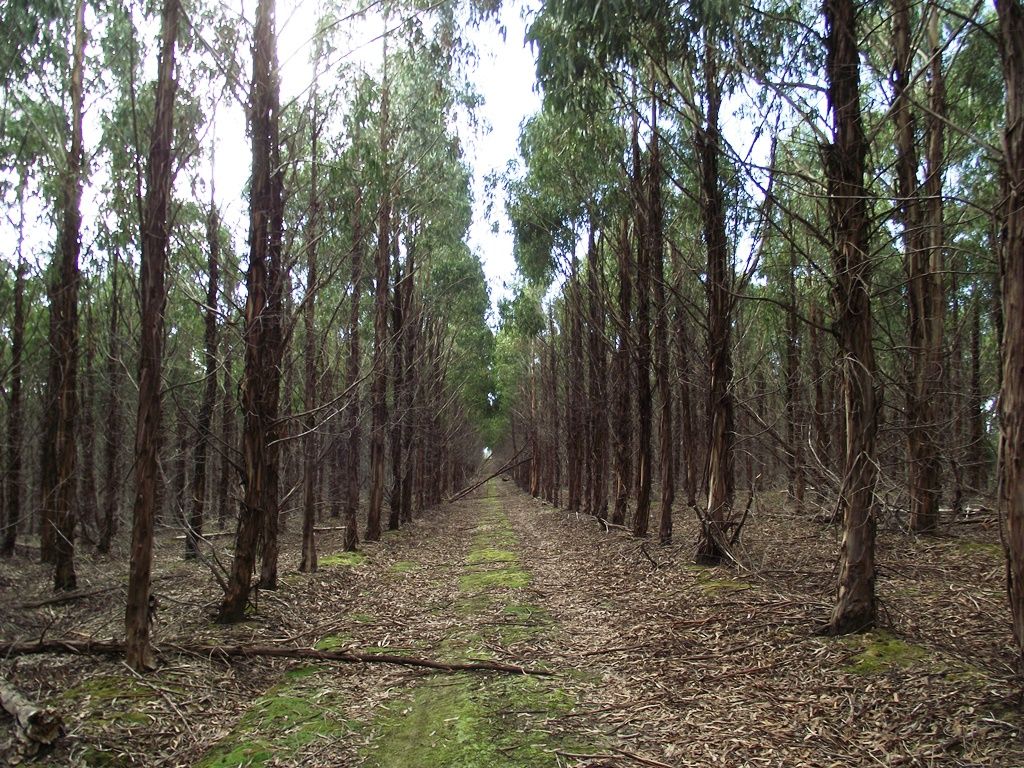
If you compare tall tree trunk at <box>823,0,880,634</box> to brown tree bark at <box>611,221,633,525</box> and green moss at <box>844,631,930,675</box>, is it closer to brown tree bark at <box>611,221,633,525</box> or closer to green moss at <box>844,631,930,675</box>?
green moss at <box>844,631,930,675</box>

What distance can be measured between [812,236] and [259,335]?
1193cm

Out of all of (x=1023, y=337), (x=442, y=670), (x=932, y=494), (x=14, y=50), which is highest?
(x=14, y=50)

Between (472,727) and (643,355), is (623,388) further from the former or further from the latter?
(472,727)

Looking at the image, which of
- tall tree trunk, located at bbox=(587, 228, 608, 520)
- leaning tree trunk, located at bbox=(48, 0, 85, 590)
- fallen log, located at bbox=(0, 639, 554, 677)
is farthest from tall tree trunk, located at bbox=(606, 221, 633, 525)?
leaning tree trunk, located at bbox=(48, 0, 85, 590)

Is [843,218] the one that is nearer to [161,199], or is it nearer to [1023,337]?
[1023,337]

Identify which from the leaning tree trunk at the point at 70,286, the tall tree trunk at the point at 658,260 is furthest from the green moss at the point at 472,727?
the leaning tree trunk at the point at 70,286

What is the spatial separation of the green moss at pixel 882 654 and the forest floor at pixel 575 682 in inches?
0.7

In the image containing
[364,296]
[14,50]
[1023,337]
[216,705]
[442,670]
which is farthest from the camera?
[364,296]

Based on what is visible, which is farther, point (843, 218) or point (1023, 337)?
point (843, 218)

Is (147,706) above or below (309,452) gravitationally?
below

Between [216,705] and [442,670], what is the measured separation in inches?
68.0

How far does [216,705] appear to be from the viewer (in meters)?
4.80

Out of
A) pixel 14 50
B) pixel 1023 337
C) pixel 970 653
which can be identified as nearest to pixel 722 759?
pixel 970 653

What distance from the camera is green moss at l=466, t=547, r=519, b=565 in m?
12.8
